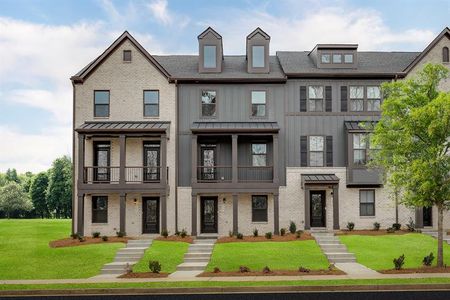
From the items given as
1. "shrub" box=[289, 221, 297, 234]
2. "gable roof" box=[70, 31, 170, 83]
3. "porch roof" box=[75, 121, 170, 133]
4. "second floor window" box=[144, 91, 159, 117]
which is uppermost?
"gable roof" box=[70, 31, 170, 83]

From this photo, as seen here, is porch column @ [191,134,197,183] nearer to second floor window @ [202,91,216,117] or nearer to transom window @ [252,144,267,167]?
second floor window @ [202,91,216,117]

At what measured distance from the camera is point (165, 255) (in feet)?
73.7

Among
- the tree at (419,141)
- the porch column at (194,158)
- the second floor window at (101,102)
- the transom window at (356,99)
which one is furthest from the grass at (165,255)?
the transom window at (356,99)

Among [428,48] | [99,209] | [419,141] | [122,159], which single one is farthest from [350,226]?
[99,209]

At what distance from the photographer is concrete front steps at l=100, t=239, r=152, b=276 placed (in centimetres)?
2003

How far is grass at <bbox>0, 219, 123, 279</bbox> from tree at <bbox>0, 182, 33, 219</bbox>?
2083 inches

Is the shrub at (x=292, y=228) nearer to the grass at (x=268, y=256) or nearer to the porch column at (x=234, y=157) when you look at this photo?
the grass at (x=268, y=256)

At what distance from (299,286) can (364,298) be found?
7.46 ft

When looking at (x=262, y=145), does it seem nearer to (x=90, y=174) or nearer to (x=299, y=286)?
(x=90, y=174)

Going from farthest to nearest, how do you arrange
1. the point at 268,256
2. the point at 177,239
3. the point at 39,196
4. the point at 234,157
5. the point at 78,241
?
the point at 39,196 < the point at 234,157 < the point at 177,239 < the point at 78,241 < the point at 268,256

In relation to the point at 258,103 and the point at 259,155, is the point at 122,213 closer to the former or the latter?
the point at 259,155

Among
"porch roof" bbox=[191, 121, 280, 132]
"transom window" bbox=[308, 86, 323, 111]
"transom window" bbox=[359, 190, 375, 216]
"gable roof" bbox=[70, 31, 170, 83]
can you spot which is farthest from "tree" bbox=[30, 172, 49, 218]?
"transom window" bbox=[359, 190, 375, 216]

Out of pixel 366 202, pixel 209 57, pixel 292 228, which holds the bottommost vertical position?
pixel 292 228

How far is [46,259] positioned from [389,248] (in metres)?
16.4
